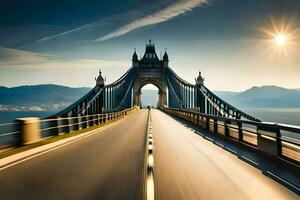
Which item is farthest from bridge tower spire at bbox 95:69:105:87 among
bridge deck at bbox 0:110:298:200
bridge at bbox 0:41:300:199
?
bridge deck at bbox 0:110:298:200

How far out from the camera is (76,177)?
7660mm

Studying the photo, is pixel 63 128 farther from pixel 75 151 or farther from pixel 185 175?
pixel 185 175

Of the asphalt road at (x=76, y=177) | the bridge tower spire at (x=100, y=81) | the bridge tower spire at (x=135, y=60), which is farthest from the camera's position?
the bridge tower spire at (x=135, y=60)

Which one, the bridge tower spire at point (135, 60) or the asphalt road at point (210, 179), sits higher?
the bridge tower spire at point (135, 60)

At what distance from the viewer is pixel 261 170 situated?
8.82m

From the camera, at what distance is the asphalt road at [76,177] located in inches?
243

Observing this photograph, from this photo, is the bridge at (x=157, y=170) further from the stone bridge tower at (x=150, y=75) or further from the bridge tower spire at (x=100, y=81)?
the stone bridge tower at (x=150, y=75)

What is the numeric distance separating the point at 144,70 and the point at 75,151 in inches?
5027

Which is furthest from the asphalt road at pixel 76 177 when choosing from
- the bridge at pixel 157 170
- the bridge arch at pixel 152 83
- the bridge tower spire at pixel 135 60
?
the bridge tower spire at pixel 135 60

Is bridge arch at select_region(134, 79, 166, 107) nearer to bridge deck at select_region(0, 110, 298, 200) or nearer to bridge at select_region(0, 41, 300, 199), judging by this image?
bridge at select_region(0, 41, 300, 199)

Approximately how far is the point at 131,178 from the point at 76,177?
118 centimetres

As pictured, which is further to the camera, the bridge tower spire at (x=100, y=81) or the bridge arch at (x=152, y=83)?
the bridge arch at (x=152, y=83)

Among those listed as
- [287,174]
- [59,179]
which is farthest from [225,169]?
[59,179]

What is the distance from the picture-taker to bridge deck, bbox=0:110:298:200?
6.24 meters
